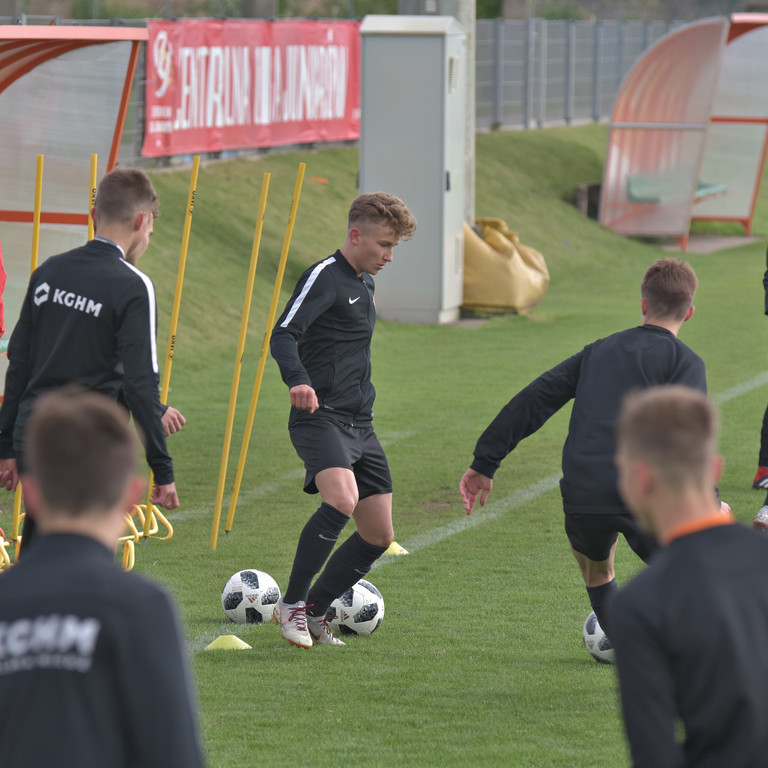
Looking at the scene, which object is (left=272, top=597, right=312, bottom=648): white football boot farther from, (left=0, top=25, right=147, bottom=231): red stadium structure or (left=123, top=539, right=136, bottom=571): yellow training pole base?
(left=0, top=25, right=147, bottom=231): red stadium structure

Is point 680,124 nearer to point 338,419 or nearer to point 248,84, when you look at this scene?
point 248,84

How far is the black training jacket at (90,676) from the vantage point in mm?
2127

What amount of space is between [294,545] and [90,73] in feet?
10.6

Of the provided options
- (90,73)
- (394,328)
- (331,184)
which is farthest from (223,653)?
(331,184)

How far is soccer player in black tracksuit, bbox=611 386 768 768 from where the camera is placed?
229 cm

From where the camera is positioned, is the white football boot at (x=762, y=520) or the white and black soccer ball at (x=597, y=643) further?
the white football boot at (x=762, y=520)

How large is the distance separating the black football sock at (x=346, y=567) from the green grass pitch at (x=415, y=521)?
0.81 feet

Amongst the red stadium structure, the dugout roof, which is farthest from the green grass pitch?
the dugout roof

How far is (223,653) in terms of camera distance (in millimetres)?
5629

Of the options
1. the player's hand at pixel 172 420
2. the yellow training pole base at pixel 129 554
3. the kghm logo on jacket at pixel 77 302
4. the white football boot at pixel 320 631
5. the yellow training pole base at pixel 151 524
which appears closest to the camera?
the kghm logo on jacket at pixel 77 302

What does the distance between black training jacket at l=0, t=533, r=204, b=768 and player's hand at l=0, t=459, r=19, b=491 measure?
2939mm

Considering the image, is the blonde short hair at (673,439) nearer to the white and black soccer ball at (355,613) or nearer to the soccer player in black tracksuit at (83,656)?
the soccer player in black tracksuit at (83,656)

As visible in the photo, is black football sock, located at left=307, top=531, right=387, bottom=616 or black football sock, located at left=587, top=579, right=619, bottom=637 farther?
black football sock, located at left=307, top=531, right=387, bottom=616

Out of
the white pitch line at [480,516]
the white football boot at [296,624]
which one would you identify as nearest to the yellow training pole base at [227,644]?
the white football boot at [296,624]
